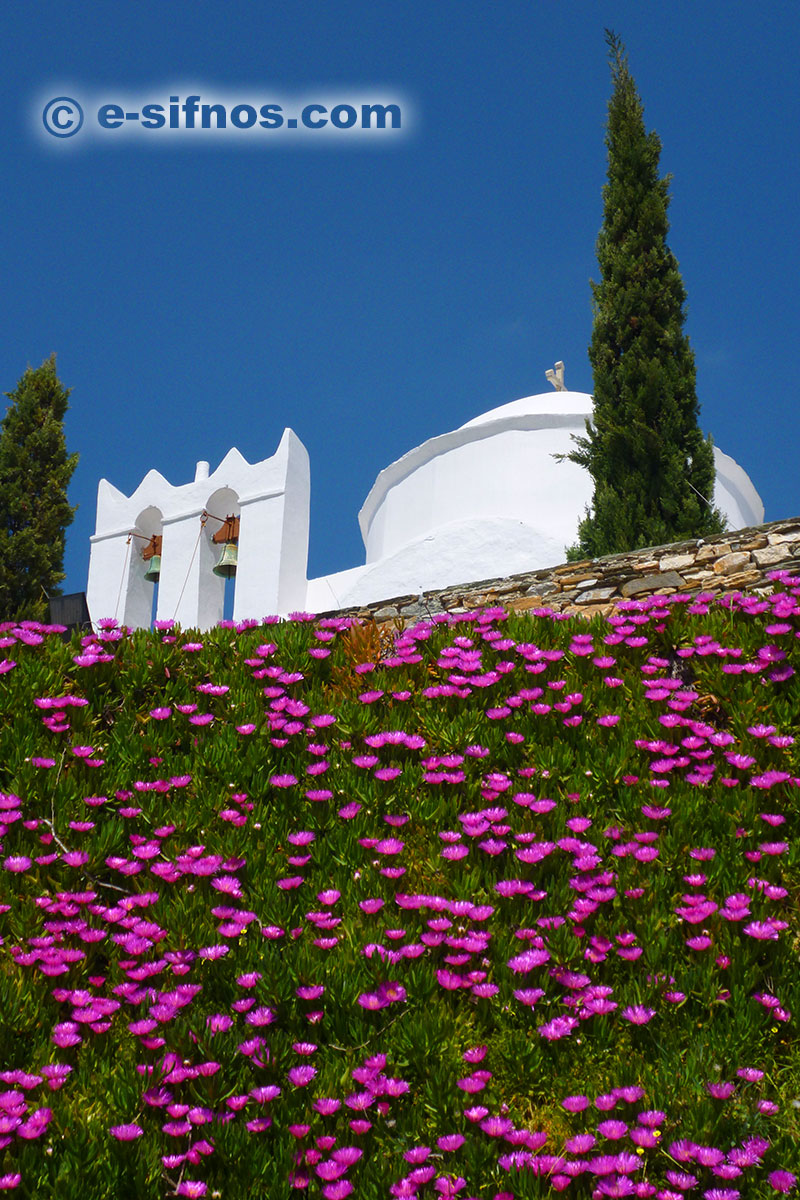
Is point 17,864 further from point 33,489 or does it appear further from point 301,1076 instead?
point 33,489

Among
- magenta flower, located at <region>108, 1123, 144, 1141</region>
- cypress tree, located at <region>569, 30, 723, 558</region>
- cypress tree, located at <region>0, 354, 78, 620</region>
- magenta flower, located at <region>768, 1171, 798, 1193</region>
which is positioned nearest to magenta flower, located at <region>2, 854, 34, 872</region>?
magenta flower, located at <region>108, 1123, 144, 1141</region>

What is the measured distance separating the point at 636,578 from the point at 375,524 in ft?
33.9

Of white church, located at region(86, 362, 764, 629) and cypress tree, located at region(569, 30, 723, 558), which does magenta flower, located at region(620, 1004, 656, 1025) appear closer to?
cypress tree, located at region(569, 30, 723, 558)

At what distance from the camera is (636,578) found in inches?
307

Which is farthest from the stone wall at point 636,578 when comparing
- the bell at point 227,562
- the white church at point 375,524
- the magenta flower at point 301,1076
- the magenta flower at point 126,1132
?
the magenta flower at point 126,1132

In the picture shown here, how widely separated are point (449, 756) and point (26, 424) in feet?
48.8

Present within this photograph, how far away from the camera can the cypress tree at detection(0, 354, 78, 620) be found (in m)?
15.8

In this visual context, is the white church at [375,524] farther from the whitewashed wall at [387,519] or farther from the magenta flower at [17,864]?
the magenta flower at [17,864]

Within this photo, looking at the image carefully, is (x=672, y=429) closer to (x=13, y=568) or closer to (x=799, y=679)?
(x=799, y=679)

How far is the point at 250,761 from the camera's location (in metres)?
4.68

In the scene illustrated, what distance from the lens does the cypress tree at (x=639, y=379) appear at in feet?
36.5

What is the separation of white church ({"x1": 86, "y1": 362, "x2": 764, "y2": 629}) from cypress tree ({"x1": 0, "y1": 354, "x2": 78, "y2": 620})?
2.93 meters

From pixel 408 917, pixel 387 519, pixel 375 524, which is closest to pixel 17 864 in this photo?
pixel 408 917

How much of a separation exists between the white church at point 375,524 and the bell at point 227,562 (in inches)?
0.8
